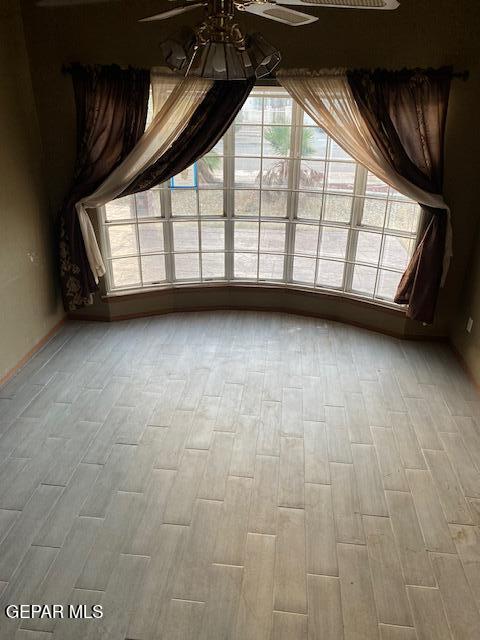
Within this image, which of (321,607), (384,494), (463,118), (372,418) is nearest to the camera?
(321,607)

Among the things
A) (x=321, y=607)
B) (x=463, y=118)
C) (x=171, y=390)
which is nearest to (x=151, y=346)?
(x=171, y=390)

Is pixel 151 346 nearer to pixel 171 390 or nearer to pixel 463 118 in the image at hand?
pixel 171 390

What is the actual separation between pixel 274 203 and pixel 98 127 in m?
1.74

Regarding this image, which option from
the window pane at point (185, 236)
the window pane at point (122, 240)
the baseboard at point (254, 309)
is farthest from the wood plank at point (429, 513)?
the window pane at point (122, 240)

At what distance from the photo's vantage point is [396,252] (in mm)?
4457

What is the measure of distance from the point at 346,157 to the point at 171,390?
2584 mm

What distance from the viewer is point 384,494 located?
9.33ft

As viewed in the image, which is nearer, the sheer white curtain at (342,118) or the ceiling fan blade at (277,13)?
the ceiling fan blade at (277,13)

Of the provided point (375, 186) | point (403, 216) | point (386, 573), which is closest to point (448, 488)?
point (386, 573)

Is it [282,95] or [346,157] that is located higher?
[282,95]

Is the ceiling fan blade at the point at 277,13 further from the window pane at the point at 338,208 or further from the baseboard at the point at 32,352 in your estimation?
the baseboard at the point at 32,352

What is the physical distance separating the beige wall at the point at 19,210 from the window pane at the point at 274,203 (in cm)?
205

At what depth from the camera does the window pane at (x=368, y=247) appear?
451 cm

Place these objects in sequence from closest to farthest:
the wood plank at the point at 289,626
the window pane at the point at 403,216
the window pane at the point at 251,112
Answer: the wood plank at the point at 289,626 → the window pane at the point at 403,216 → the window pane at the point at 251,112
